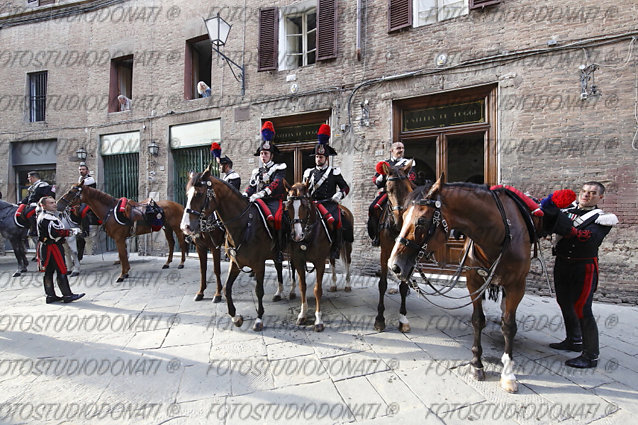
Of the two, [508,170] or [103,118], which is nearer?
[508,170]

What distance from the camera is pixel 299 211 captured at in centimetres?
393

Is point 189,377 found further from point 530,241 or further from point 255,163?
point 255,163

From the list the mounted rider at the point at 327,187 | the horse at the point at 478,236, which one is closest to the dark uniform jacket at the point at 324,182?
the mounted rider at the point at 327,187

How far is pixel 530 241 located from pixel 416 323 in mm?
1978

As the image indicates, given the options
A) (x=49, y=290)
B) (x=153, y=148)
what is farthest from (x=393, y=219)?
(x=153, y=148)

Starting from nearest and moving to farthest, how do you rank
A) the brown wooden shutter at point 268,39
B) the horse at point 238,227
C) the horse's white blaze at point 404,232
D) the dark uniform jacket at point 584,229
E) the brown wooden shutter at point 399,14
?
the horse's white blaze at point 404,232 → the dark uniform jacket at point 584,229 → the horse at point 238,227 → the brown wooden shutter at point 399,14 → the brown wooden shutter at point 268,39

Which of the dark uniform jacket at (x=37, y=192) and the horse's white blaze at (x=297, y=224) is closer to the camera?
the horse's white blaze at (x=297, y=224)

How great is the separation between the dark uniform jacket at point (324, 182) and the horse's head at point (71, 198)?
213 inches

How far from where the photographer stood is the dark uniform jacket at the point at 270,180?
4.74 meters

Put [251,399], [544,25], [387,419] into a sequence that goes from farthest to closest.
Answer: [544,25] → [251,399] → [387,419]

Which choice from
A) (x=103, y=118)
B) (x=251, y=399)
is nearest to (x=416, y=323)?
(x=251, y=399)

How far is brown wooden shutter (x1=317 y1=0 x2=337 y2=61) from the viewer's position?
8172 mm

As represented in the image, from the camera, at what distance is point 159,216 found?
7.72 meters

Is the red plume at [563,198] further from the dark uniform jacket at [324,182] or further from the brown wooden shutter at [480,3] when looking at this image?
the brown wooden shutter at [480,3]
